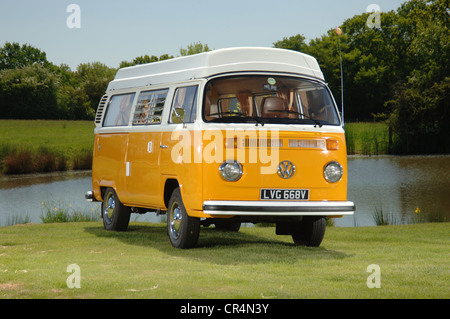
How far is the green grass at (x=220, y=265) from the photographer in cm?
778

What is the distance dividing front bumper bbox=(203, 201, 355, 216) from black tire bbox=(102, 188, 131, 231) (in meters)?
4.32

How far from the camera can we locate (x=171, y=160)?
38.1 feet

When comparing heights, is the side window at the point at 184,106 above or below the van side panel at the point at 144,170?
above

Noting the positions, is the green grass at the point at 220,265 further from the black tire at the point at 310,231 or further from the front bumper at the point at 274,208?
the front bumper at the point at 274,208

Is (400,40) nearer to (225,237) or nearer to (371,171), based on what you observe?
(371,171)

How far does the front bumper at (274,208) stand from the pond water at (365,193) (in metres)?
9.61

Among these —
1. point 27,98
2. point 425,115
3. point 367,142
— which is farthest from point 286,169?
point 27,98

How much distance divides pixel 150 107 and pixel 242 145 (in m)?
2.94

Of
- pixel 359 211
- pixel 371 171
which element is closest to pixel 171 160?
pixel 359 211

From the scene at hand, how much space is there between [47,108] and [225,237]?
7413 centimetres

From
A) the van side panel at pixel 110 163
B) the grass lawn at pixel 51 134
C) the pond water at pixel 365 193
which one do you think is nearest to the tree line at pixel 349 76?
the grass lawn at pixel 51 134

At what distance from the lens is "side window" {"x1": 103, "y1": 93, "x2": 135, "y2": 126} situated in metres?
14.1

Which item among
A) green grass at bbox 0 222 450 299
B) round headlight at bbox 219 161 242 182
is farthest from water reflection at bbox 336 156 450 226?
round headlight at bbox 219 161 242 182

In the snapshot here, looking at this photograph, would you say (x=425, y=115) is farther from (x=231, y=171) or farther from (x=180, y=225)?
(x=231, y=171)
